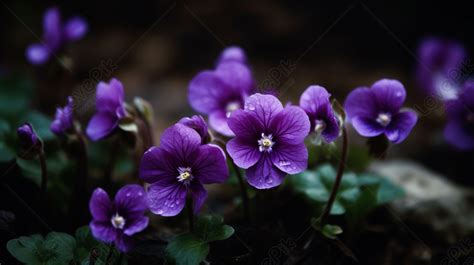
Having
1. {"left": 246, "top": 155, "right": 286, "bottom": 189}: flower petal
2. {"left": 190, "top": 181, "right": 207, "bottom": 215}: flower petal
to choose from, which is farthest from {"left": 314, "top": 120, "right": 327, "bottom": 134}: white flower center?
{"left": 190, "top": 181, "right": 207, "bottom": 215}: flower petal

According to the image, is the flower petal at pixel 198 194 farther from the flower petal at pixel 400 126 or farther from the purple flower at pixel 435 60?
the purple flower at pixel 435 60

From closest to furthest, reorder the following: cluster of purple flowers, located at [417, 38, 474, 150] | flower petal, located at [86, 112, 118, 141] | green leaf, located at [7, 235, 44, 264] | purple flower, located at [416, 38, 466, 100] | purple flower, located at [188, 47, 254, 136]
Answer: green leaf, located at [7, 235, 44, 264]
flower petal, located at [86, 112, 118, 141]
purple flower, located at [188, 47, 254, 136]
cluster of purple flowers, located at [417, 38, 474, 150]
purple flower, located at [416, 38, 466, 100]

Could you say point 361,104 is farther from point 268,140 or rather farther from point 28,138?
point 28,138

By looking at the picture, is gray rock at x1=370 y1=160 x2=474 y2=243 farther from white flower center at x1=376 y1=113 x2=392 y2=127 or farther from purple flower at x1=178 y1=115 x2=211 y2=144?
purple flower at x1=178 y1=115 x2=211 y2=144

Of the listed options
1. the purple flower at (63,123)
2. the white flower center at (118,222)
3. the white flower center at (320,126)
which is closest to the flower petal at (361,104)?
the white flower center at (320,126)

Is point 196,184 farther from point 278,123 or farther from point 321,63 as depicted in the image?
point 321,63

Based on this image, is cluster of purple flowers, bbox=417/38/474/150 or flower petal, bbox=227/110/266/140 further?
cluster of purple flowers, bbox=417/38/474/150

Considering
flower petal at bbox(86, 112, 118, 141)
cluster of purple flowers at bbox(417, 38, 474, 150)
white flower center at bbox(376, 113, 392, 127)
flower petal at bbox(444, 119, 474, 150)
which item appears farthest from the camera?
flower petal at bbox(444, 119, 474, 150)
